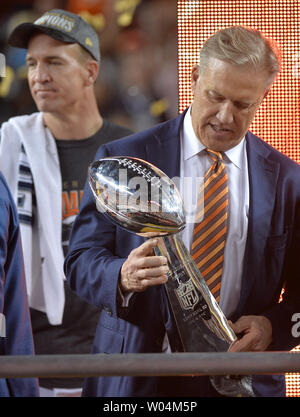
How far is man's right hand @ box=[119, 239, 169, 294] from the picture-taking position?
1.37 m

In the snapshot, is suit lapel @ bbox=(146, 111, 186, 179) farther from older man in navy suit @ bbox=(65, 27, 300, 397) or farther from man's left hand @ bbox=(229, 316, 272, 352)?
man's left hand @ bbox=(229, 316, 272, 352)

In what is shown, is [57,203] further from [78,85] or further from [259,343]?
[259,343]

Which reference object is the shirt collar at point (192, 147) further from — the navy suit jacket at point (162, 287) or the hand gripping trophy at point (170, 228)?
the hand gripping trophy at point (170, 228)

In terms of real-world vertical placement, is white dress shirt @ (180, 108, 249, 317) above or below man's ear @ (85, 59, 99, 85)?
below

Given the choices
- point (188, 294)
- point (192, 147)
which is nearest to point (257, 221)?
point (192, 147)

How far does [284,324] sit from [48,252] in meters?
0.88

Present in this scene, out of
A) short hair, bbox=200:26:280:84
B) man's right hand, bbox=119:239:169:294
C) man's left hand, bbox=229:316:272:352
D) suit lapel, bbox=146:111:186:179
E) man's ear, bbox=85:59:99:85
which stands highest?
short hair, bbox=200:26:280:84

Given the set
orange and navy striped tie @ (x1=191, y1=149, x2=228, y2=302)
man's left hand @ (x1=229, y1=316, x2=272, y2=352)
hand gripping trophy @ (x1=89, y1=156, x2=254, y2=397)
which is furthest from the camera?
orange and navy striped tie @ (x1=191, y1=149, x2=228, y2=302)

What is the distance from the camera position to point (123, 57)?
2.26 m

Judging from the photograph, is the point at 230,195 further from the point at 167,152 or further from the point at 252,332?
the point at 252,332

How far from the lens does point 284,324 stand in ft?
5.43

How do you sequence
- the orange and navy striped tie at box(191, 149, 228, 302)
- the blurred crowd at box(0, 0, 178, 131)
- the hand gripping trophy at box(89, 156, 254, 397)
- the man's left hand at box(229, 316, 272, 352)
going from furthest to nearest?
1. the blurred crowd at box(0, 0, 178, 131)
2. the orange and navy striped tie at box(191, 149, 228, 302)
3. the man's left hand at box(229, 316, 272, 352)
4. the hand gripping trophy at box(89, 156, 254, 397)

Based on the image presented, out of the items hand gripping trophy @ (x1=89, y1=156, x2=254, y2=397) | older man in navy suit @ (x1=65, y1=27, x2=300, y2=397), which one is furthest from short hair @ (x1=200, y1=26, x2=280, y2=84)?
hand gripping trophy @ (x1=89, y1=156, x2=254, y2=397)
